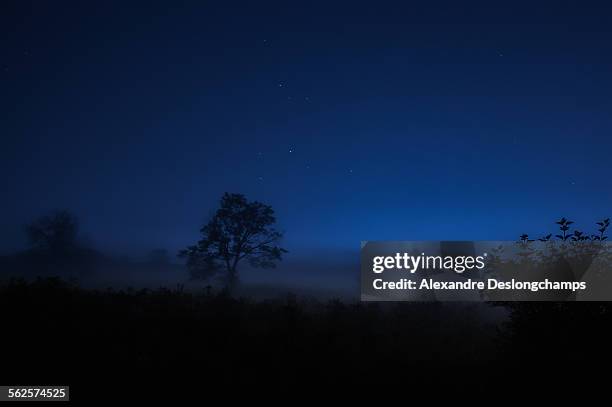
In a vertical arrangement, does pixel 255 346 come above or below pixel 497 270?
A: below

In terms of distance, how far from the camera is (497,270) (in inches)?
392

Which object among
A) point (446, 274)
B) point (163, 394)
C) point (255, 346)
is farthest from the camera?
point (446, 274)

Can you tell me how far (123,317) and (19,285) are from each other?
4.22 m

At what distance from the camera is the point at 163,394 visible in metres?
8.50

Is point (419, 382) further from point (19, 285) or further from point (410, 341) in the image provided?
point (19, 285)

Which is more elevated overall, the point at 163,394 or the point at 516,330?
the point at 516,330

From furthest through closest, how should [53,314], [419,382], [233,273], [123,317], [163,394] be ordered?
[233,273], [123,317], [53,314], [419,382], [163,394]

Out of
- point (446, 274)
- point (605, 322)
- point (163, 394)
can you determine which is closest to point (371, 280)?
point (446, 274)

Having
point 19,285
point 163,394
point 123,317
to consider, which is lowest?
point 163,394

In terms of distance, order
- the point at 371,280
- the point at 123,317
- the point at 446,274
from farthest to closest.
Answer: the point at 371,280
the point at 446,274
the point at 123,317

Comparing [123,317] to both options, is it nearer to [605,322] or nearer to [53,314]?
[53,314]

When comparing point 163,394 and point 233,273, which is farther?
point 233,273

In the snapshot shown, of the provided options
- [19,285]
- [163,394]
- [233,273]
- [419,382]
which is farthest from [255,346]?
[233,273]

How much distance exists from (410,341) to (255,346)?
16.0 feet
